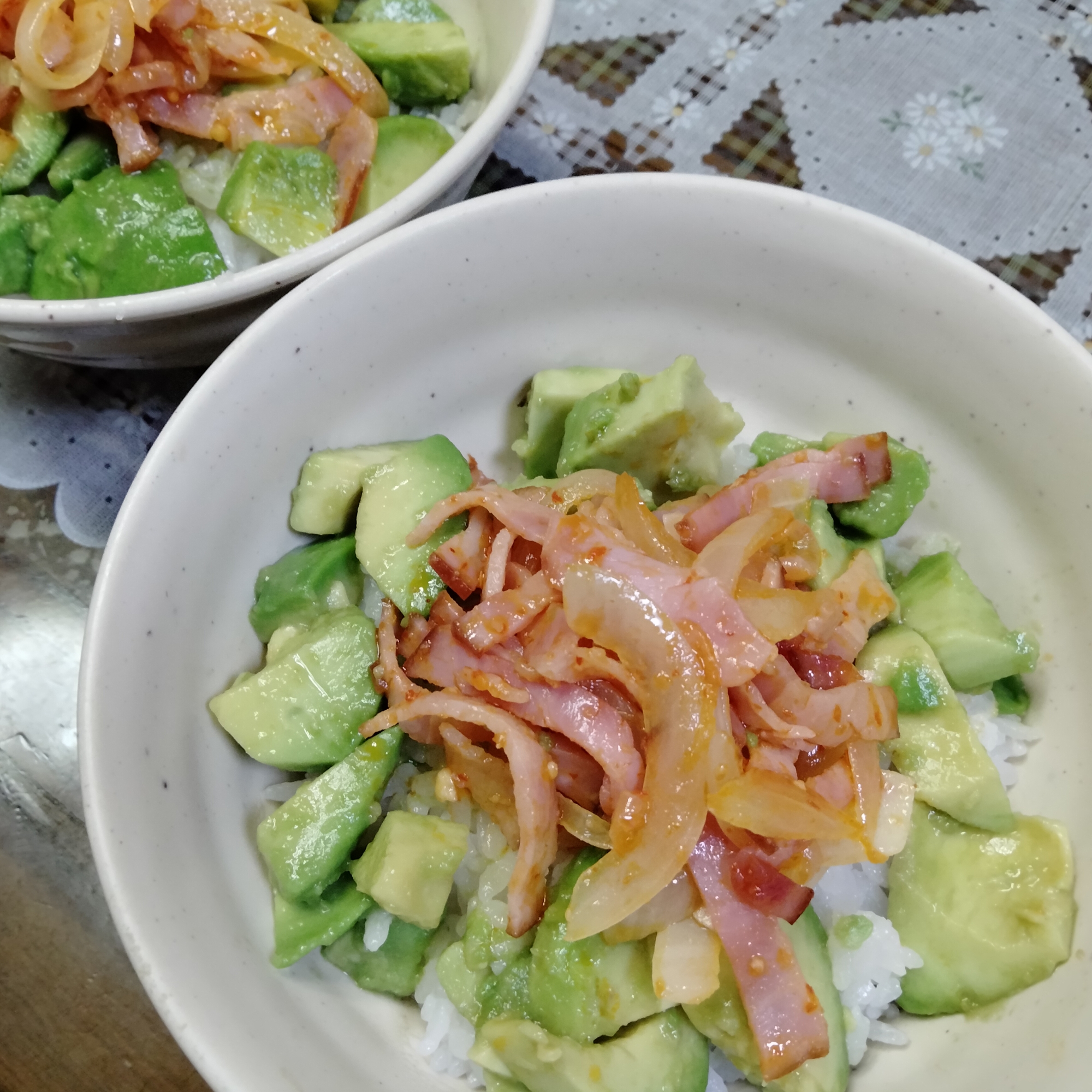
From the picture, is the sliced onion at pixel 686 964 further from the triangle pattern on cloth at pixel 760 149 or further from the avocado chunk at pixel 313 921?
the triangle pattern on cloth at pixel 760 149

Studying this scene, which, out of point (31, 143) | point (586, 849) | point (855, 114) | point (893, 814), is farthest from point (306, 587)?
point (855, 114)

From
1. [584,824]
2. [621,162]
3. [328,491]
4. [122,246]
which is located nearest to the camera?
[584,824]

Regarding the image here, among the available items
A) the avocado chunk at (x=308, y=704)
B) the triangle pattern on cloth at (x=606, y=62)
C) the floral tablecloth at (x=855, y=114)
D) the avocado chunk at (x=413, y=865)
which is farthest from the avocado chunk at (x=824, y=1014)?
the triangle pattern on cloth at (x=606, y=62)

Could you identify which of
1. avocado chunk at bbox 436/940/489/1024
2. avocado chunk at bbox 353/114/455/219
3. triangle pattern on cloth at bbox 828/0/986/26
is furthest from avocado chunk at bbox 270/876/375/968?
triangle pattern on cloth at bbox 828/0/986/26

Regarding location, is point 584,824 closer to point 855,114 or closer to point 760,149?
point 760,149

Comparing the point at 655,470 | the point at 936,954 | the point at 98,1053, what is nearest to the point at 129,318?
the point at 655,470

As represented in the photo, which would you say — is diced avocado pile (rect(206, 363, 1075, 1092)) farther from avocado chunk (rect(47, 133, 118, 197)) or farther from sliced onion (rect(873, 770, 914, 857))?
avocado chunk (rect(47, 133, 118, 197))
